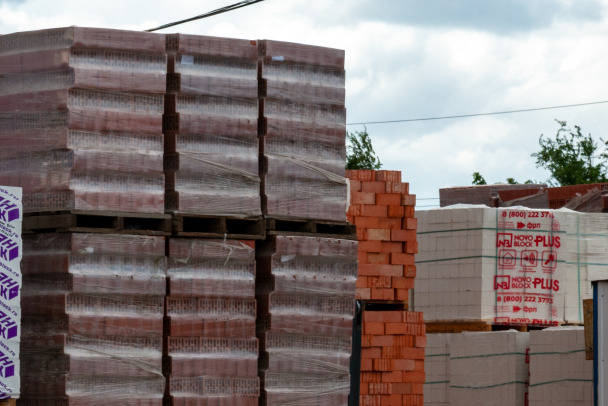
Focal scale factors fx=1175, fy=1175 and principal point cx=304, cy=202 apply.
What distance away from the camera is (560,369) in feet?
39.0

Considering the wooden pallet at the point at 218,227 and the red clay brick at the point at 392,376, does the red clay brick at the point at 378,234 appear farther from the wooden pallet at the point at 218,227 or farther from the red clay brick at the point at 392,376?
the wooden pallet at the point at 218,227

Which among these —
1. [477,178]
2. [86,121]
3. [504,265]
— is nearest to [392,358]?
[504,265]

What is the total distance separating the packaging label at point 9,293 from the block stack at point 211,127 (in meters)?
1.14

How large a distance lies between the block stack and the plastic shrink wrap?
454 centimetres

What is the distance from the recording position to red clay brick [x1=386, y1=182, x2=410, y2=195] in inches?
418

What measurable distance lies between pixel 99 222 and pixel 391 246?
3.54 meters

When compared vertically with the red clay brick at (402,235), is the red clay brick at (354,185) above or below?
above

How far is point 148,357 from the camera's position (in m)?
7.56

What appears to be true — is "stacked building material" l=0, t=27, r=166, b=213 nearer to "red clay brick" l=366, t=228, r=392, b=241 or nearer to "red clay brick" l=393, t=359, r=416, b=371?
"red clay brick" l=366, t=228, r=392, b=241

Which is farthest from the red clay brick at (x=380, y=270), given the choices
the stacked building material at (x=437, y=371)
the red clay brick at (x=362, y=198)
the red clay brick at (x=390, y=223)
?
the stacked building material at (x=437, y=371)

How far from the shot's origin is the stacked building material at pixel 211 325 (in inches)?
303

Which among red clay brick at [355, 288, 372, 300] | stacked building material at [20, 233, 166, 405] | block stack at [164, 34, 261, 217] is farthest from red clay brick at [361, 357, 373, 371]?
stacked building material at [20, 233, 166, 405]

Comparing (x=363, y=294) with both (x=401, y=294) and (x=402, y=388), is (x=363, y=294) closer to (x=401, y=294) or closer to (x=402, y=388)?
(x=401, y=294)

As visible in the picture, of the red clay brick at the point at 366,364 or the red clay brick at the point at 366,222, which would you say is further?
the red clay brick at the point at 366,222
